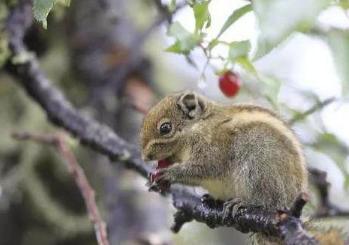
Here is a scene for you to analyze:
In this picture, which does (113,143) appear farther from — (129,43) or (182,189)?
(129,43)

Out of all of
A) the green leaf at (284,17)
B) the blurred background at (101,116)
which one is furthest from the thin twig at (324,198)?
the green leaf at (284,17)

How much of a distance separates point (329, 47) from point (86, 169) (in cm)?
154

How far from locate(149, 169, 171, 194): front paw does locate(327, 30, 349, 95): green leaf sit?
0.53 m

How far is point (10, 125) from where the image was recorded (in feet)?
8.09

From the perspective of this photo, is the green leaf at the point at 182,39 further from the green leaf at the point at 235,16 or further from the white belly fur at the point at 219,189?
the white belly fur at the point at 219,189

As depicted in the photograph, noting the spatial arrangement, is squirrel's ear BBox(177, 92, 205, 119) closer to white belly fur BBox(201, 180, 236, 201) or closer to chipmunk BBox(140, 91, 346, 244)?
chipmunk BBox(140, 91, 346, 244)

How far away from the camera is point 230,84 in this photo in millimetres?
1594

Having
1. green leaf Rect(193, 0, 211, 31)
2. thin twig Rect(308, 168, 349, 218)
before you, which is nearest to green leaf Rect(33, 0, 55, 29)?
green leaf Rect(193, 0, 211, 31)

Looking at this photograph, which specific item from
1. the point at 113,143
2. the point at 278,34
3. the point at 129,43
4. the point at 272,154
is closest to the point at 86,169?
the point at 129,43

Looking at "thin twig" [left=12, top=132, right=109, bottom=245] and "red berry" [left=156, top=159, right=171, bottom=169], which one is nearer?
"thin twig" [left=12, top=132, right=109, bottom=245]

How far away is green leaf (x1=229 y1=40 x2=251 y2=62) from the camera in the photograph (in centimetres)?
124

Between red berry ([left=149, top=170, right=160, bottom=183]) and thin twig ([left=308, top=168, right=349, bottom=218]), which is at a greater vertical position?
thin twig ([left=308, top=168, right=349, bottom=218])

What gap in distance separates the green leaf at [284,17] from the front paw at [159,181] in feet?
2.18

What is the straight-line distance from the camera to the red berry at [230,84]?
→ 62.1 inches
